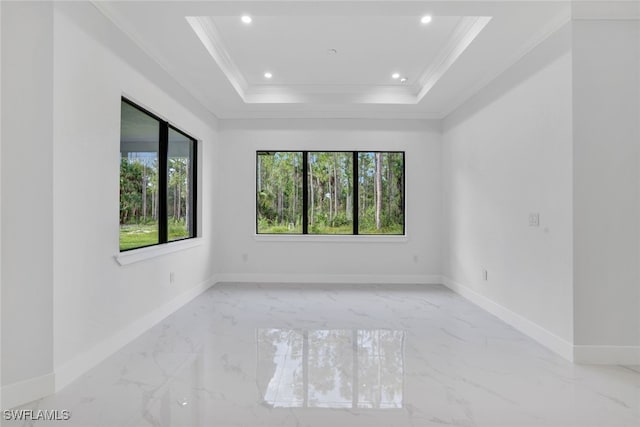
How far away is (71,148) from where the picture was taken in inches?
94.4

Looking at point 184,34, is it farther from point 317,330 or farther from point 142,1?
point 317,330

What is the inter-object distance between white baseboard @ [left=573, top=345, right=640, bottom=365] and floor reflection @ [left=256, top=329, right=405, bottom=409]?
136 cm

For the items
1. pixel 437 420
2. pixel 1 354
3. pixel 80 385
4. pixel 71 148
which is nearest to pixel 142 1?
pixel 71 148

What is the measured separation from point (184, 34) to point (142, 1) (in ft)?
1.53

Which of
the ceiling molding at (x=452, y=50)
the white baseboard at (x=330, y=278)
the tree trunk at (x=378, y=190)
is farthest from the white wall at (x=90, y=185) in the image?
the tree trunk at (x=378, y=190)

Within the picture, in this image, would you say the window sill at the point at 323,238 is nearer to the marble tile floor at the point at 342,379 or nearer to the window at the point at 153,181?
the window at the point at 153,181

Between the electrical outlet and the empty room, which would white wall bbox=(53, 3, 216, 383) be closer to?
the empty room

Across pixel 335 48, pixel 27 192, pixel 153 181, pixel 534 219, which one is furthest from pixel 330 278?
pixel 27 192

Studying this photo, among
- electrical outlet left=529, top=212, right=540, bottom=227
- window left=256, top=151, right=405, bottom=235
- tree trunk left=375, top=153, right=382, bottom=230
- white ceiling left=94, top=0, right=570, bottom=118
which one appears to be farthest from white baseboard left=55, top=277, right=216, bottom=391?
electrical outlet left=529, top=212, right=540, bottom=227

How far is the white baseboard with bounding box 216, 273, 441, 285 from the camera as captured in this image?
5629 mm

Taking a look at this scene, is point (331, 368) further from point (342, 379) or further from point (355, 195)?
point (355, 195)

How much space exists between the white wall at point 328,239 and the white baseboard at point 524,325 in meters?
1.12

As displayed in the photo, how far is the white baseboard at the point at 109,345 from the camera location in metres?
2.32

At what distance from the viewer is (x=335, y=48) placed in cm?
376
